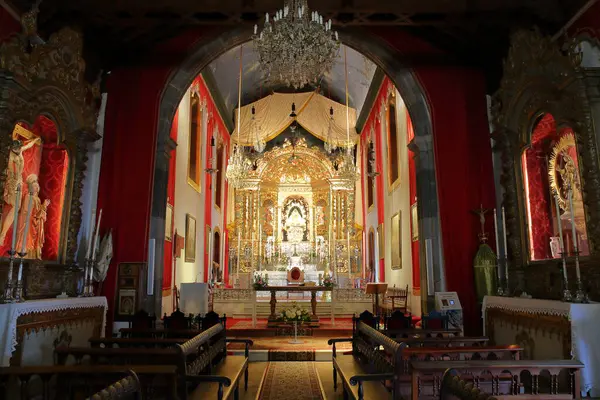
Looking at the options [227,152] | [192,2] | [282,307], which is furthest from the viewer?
[227,152]

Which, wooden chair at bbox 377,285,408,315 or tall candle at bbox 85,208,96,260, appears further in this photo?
wooden chair at bbox 377,285,408,315

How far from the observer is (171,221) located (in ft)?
36.1

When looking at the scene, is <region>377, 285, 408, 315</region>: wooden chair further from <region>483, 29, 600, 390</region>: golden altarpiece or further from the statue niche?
the statue niche

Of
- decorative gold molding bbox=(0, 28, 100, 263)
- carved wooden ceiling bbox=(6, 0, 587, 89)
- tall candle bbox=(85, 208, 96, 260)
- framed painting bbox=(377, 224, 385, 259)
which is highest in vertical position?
carved wooden ceiling bbox=(6, 0, 587, 89)

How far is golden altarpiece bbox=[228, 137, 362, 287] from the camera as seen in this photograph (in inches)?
739

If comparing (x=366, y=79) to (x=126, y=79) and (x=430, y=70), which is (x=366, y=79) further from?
(x=126, y=79)

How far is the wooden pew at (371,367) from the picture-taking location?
370cm

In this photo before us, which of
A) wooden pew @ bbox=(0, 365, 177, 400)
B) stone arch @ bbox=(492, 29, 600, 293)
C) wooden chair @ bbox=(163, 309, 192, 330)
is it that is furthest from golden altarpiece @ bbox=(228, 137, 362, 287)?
wooden pew @ bbox=(0, 365, 177, 400)

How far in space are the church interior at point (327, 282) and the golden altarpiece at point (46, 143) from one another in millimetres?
31

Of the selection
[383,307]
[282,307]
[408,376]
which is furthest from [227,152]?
[408,376]

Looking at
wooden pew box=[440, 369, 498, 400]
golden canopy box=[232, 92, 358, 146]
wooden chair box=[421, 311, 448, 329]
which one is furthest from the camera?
golden canopy box=[232, 92, 358, 146]

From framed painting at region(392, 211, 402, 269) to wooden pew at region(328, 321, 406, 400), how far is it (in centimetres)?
676

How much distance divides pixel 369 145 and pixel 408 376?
13.8m

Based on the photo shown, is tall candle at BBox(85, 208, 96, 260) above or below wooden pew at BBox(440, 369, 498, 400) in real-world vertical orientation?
above
